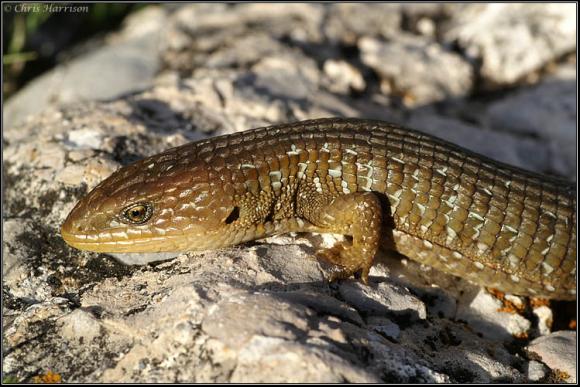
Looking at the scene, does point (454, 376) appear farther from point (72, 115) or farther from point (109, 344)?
point (72, 115)

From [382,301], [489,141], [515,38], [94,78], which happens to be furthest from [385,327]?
[515,38]

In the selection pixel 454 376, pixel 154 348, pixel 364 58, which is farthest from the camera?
pixel 364 58

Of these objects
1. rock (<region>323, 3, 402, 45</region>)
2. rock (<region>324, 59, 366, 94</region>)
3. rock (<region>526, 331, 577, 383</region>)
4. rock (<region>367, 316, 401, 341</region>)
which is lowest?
rock (<region>526, 331, 577, 383</region>)

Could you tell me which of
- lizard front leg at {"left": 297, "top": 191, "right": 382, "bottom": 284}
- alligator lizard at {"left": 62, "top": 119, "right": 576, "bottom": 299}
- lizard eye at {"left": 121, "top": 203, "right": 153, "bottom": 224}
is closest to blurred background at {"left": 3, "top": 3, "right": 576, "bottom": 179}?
alligator lizard at {"left": 62, "top": 119, "right": 576, "bottom": 299}

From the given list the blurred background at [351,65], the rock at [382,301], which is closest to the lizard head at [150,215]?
the rock at [382,301]

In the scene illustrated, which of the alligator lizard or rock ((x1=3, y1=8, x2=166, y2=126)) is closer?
the alligator lizard

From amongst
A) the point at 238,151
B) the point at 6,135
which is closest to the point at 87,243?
the point at 238,151

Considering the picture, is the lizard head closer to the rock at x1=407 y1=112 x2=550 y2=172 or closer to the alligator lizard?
the alligator lizard
